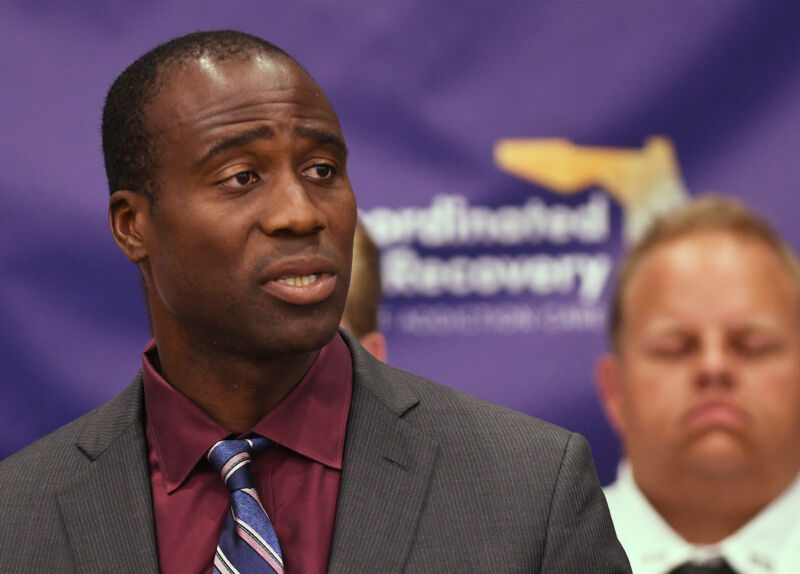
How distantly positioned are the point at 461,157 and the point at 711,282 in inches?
24.7

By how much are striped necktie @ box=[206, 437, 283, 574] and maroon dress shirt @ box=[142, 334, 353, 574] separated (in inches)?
1.0

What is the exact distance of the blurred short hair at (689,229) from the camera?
2740 mm

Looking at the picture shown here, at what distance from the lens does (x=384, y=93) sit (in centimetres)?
293

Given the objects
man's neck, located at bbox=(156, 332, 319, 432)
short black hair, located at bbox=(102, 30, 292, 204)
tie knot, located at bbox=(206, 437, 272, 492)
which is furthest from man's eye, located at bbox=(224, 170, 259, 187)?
tie knot, located at bbox=(206, 437, 272, 492)

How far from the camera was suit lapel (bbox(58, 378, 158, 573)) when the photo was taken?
1646 mm

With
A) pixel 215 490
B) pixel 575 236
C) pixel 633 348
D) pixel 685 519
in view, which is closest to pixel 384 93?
pixel 575 236

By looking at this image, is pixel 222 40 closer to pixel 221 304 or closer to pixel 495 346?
pixel 221 304

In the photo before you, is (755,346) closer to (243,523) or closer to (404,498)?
(404,498)

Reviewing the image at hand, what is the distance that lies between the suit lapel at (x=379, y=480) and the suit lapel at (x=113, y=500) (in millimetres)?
263

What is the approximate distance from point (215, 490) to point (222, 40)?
627mm

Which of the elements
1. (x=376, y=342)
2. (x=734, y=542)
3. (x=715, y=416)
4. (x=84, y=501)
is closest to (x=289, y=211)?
(x=84, y=501)

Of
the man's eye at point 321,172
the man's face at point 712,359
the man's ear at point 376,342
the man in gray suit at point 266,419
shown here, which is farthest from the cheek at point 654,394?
→ the man's eye at point 321,172

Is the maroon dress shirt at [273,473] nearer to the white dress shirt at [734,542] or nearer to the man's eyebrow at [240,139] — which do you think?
the man's eyebrow at [240,139]

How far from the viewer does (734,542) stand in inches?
106
